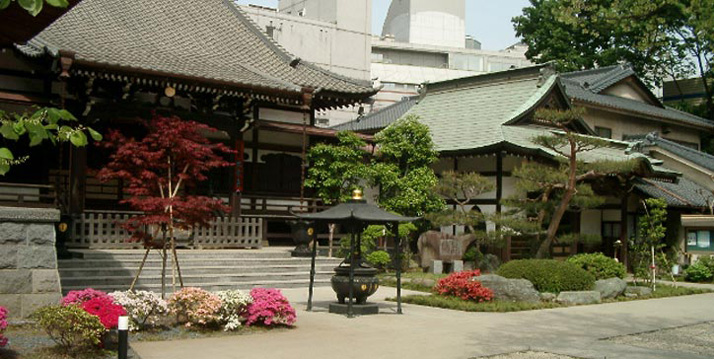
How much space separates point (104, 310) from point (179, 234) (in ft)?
39.4

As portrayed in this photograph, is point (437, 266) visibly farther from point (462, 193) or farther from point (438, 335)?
point (438, 335)

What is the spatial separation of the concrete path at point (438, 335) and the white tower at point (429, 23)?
59.2 m

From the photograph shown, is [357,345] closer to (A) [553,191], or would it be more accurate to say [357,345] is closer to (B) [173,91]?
(B) [173,91]


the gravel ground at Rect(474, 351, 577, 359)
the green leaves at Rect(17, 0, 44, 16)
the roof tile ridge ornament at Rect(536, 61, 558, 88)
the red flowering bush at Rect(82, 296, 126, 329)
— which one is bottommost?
the gravel ground at Rect(474, 351, 577, 359)

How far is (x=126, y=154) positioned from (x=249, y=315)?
4.36 metres

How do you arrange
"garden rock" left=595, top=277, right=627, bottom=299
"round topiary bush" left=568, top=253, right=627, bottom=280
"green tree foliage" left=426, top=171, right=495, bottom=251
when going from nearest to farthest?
"garden rock" left=595, top=277, right=627, bottom=299
"round topiary bush" left=568, top=253, right=627, bottom=280
"green tree foliage" left=426, top=171, right=495, bottom=251

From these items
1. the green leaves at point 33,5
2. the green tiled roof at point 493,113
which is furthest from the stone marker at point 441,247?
the green leaves at point 33,5

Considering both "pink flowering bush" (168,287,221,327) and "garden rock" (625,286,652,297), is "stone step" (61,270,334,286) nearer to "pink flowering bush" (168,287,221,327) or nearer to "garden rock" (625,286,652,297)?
"pink flowering bush" (168,287,221,327)

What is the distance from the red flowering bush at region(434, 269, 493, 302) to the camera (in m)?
17.1

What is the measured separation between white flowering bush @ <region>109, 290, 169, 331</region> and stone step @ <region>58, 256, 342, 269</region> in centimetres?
639

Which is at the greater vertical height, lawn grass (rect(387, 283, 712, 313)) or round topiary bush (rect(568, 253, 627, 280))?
round topiary bush (rect(568, 253, 627, 280))

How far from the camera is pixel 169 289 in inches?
668

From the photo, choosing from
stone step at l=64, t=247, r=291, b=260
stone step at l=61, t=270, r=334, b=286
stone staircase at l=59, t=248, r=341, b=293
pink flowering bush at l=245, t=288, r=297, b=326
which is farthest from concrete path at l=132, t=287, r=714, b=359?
stone step at l=64, t=247, r=291, b=260

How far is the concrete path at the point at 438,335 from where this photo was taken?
34.2 ft
